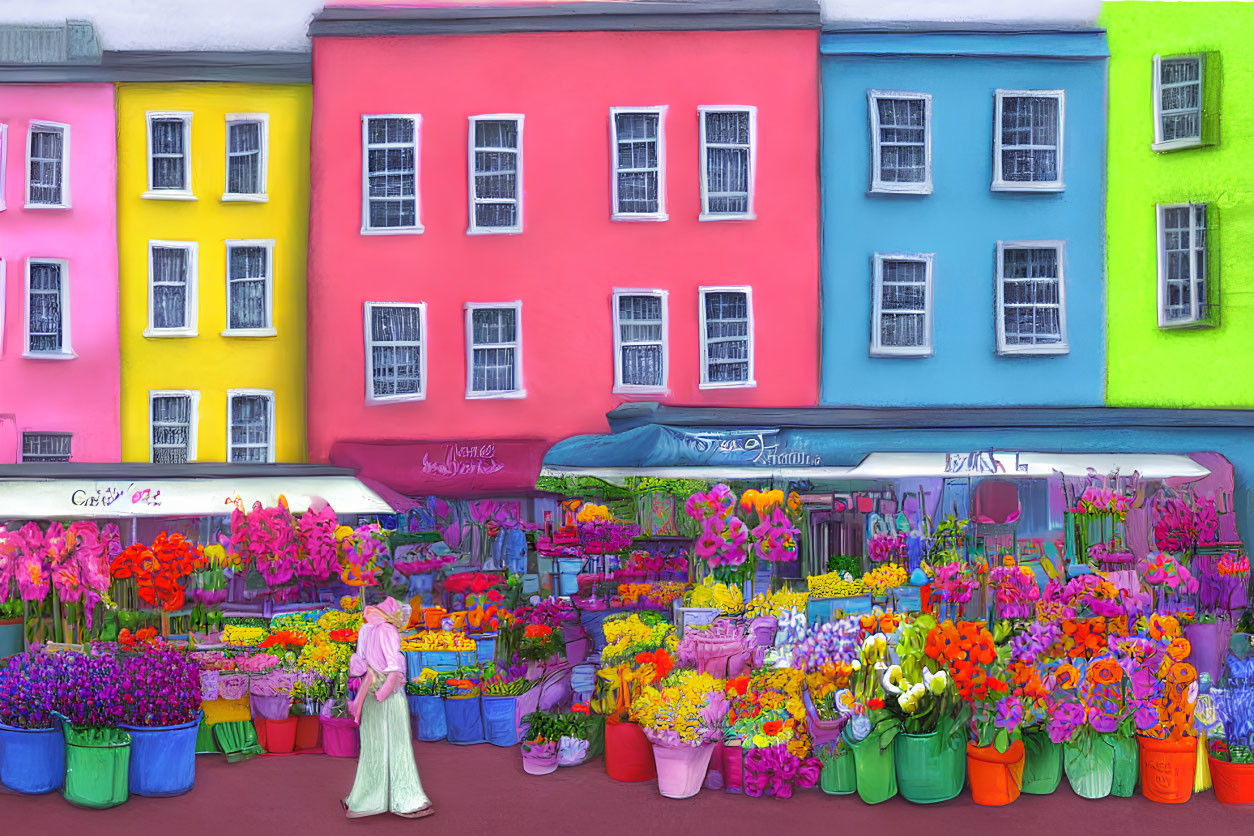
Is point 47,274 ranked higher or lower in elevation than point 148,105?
lower

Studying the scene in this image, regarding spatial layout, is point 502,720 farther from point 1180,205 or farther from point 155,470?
point 1180,205

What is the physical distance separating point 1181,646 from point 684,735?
3.42 metres

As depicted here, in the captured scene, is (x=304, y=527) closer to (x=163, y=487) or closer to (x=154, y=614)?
(x=154, y=614)

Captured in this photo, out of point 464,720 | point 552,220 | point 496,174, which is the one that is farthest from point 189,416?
point 464,720

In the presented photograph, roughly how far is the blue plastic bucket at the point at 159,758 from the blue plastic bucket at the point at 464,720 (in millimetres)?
2292

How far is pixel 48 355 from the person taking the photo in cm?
1477

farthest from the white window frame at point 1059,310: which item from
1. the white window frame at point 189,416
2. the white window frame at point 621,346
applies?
the white window frame at point 189,416

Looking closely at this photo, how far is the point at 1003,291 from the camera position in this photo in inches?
586

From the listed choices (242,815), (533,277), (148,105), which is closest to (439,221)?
(533,277)

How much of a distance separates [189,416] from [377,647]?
7.56 m

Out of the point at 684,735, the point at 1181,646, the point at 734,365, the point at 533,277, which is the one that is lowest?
the point at 684,735

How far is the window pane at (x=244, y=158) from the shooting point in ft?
50.4

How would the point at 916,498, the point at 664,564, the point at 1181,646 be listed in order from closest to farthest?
the point at 1181,646
the point at 664,564
the point at 916,498

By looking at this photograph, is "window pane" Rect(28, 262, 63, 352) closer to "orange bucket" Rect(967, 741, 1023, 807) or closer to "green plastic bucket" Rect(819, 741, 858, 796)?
"green plastic bucket" Rect(819, 741, 858, 796)
